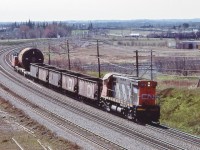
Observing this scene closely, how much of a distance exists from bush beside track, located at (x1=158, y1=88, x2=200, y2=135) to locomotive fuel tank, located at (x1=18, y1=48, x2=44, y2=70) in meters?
32.9

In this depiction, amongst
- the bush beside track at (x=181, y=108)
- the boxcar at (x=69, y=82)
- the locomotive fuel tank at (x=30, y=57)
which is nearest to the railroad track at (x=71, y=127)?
the boxcar at (x=69, y=82)

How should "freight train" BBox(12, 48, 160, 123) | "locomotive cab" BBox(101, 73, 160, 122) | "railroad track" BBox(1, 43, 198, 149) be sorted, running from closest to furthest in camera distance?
"railroad track" BBox(1, 43, 198, 149), "locomotive cab" BBox(101, 73, 160, 122), "freight train" BBox(12, 48, 160, 123)

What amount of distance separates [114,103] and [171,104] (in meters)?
4.92

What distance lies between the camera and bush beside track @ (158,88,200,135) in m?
34.5

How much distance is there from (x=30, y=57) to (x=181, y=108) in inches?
1508

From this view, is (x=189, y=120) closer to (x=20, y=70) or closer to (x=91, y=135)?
(x=91, y=135)

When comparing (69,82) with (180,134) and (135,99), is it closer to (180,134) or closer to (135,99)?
(135,99)

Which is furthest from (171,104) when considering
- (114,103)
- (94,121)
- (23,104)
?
(23,104)

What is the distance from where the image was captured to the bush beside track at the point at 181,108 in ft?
113

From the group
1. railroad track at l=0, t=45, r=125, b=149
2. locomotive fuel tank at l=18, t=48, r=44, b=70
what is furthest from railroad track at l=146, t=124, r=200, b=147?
locomotive fuel tank at l=18, t=48, r=44, b=70

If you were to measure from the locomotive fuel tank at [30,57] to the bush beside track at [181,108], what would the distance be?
108ft

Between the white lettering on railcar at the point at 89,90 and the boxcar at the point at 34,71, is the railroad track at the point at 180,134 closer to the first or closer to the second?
the white lettering on railcar at the point at 89,90

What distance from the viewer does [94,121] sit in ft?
117

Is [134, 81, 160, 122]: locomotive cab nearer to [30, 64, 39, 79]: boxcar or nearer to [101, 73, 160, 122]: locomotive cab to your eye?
[101, 73, 160, 122]: locomotive cab
